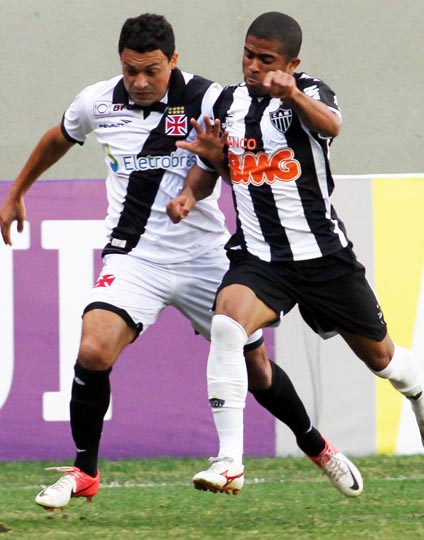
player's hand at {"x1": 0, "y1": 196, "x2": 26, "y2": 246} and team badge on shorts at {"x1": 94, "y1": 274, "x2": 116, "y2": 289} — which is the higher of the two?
player's hand at {"x1": 0, "y1": 196, "x2": 26, "y2": 246}

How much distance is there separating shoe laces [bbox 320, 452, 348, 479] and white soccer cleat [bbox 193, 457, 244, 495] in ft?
3.07

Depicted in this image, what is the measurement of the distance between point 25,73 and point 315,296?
15.0ft

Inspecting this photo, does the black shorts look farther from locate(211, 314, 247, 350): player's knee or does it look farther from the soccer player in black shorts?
locate(211, 314, 247, 350): player's knee

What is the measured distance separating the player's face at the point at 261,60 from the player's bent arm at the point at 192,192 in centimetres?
52

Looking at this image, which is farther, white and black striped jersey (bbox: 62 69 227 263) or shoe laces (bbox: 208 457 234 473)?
white and black striped jersey (bbox: 62 69 227 263)

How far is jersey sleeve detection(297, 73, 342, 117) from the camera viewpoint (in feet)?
16.8

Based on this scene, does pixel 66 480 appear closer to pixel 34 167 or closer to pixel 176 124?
pixel 34 167

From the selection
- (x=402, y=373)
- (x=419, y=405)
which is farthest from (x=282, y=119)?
(x=419, y=405)

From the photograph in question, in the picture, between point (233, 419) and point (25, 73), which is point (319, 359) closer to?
point (233, 419)

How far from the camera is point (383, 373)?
5.59 meters

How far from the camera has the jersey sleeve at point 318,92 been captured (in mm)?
5105

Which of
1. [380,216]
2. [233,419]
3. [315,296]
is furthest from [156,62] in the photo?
[380,216]

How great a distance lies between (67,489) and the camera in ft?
17.4

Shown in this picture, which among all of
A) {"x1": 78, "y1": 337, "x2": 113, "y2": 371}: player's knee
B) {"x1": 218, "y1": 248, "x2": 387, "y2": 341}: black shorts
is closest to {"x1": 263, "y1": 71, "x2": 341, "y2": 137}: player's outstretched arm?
{"x1": 218, "y1": 248, "x2": 387, "y2": 341}: black shorts
